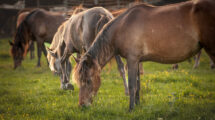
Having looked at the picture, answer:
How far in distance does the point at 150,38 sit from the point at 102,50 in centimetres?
98

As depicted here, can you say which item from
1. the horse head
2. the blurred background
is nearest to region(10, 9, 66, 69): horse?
the horse head

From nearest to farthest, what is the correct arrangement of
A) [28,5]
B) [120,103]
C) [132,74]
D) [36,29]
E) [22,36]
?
[132,74] → [120,103] → [22,36] → [36,29] → [28,5]

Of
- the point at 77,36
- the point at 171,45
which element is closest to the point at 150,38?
the point at 171,45

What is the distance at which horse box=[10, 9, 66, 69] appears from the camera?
1045cm

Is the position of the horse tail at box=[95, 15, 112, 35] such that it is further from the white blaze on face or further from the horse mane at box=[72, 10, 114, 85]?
the white blaze on face

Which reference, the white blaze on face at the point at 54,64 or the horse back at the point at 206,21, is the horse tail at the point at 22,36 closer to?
the white blaze on face at the point at 54,64

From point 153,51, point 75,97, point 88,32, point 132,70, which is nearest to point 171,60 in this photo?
point 153,51

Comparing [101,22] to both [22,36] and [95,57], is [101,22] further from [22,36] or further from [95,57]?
[22,36]

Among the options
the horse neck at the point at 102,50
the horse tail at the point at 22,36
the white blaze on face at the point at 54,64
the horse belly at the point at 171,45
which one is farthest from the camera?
the horse tail at the point at 22,36

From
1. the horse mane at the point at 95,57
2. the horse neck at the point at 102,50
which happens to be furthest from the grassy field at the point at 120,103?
the horse neck at the point at 102,50

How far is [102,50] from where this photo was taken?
430cm

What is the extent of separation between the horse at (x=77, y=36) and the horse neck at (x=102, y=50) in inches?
39.9

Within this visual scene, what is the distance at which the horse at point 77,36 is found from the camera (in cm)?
545

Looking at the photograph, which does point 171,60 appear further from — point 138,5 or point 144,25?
point 138,5
